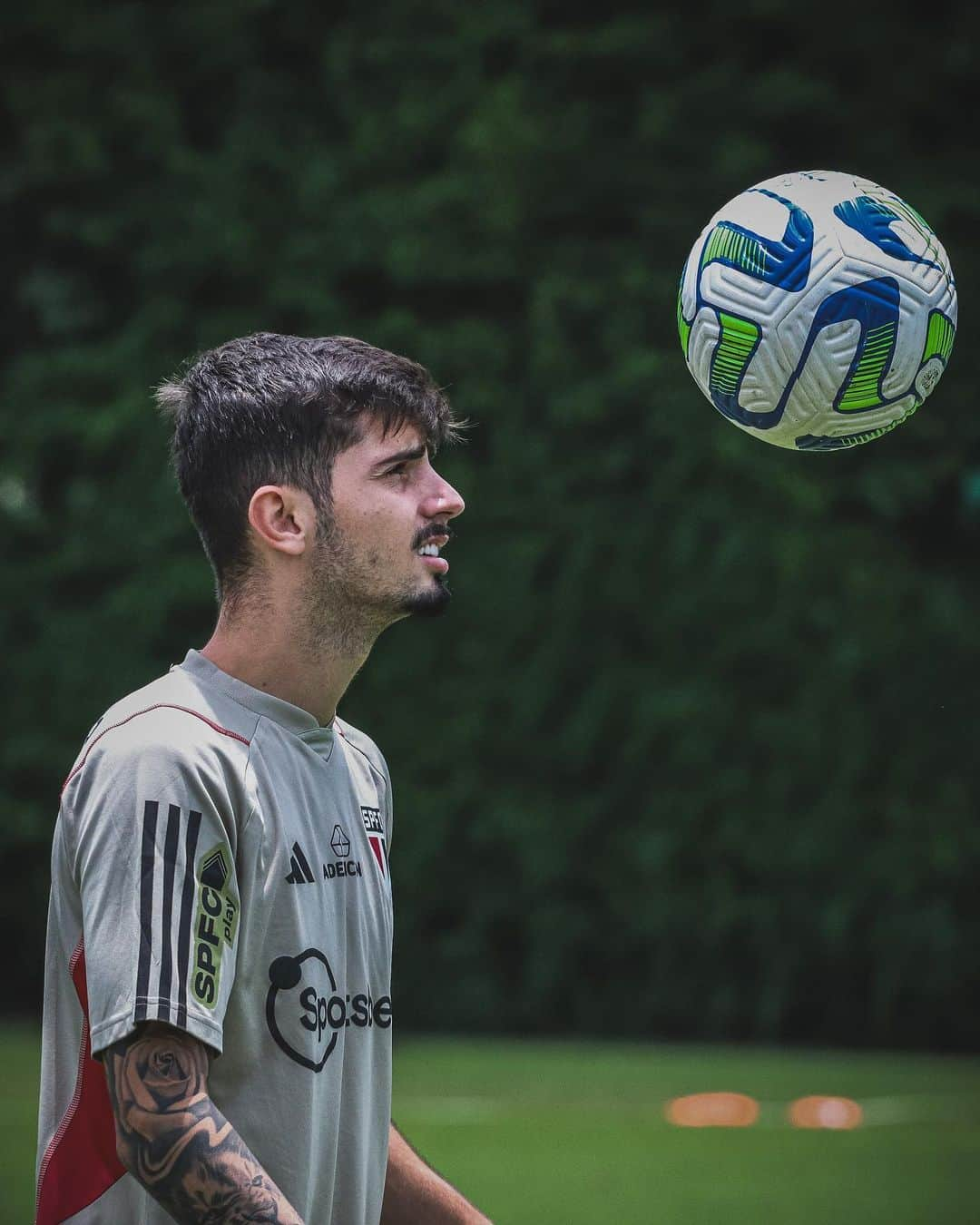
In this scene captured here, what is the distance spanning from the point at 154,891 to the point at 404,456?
25.0 inches

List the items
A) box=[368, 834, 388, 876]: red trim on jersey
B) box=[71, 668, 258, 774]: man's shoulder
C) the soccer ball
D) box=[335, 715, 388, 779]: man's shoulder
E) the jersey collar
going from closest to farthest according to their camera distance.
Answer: box=[71, 668, 258, 774]: man's shoulder, the jersey collar, box=[368, 834, 388, 876]: red trim on jersey, box=[335, 715, 388, 779]: man's shoulder, the soccer ball

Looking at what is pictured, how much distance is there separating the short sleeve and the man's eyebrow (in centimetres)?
46

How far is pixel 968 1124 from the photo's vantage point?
5930 millimetres

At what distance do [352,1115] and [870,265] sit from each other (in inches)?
61.7

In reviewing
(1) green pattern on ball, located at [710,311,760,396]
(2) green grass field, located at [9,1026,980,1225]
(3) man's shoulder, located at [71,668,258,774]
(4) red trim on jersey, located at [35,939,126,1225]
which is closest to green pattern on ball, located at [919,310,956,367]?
(1) green pattern on ball, located at [710,311,760,396]

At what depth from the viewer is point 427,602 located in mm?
1979

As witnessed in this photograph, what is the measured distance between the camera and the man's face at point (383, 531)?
194 centimetres

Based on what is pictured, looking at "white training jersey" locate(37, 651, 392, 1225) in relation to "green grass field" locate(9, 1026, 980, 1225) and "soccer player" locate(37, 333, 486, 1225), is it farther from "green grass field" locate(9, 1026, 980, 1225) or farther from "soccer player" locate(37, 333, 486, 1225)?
"green grass field" locate(9, 1026, 980, 1225)

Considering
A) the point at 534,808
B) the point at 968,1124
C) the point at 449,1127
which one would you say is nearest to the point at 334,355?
the point at 449,1127

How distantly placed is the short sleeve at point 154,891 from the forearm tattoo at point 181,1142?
0.03 m

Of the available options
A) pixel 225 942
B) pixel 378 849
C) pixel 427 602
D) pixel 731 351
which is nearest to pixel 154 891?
pixel 225 942

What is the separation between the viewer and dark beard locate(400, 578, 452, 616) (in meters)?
1.97

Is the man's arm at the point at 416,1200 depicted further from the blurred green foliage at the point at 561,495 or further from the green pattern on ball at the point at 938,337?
the blurred green foliage at the point at 561,495

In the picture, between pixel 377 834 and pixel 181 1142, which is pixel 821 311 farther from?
pixel 181 1142
